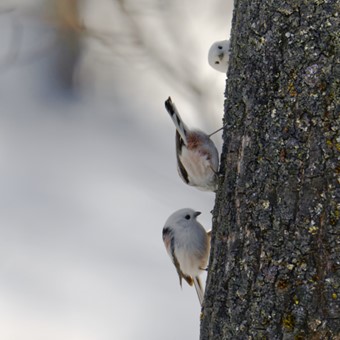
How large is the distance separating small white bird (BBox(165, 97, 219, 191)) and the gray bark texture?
60 centimetres

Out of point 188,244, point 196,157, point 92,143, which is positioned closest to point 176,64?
point 92,143

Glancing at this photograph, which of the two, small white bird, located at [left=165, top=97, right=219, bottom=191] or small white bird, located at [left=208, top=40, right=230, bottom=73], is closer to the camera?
small white bird, located at [left=165, top=97, right=219, bottom=191]

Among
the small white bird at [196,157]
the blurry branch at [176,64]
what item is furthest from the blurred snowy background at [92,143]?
the small white bird at [196,157]

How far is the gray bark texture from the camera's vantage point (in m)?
1.53

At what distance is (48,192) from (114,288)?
0.85m

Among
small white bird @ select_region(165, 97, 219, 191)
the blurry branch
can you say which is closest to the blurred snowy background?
the blurry branch

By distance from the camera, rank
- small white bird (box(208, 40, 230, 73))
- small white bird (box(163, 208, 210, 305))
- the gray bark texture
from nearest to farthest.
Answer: the gray bark texture
small white bird (box(163, 208, 210, 305))
small white bird (box(208, 40, 230, 73))

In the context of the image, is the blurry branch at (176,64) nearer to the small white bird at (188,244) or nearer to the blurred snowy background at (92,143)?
the blurred snowy background at (92,143)

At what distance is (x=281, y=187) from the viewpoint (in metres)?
1.59

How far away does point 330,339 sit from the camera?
150 centimetres

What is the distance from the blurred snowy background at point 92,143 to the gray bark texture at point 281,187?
2.25 meters

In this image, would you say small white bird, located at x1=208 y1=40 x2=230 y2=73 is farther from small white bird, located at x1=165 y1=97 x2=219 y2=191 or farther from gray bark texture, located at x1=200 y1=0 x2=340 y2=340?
gray bark texture, located at x1=200 y1=0 x2=340 y2=340

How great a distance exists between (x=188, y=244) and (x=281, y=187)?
1248 millimetres

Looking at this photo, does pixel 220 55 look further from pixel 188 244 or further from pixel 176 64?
pixel 176 64
